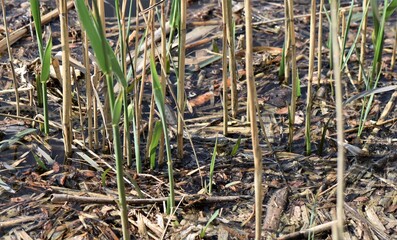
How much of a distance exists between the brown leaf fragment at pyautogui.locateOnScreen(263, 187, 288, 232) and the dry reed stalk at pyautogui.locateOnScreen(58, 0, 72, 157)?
685 mm

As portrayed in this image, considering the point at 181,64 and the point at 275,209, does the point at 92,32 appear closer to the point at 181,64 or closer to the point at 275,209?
the point at 181,64

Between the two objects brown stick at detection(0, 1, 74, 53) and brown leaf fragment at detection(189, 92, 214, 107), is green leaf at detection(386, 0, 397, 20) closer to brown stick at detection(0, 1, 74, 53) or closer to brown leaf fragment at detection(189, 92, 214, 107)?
brown leaf fragment at detection(189, 92, 214, 107)

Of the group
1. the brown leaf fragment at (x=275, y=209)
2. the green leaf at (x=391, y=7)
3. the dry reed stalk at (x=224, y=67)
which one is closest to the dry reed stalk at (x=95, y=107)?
the dry reed stalk at (x=224, y=67)

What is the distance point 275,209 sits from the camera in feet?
6.62

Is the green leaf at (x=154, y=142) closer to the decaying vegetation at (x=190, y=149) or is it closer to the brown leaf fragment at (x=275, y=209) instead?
the decaying vegetation at (x=190, y=149)

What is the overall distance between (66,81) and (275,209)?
74 cm

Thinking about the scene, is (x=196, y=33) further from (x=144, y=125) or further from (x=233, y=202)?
(x=233, y=202)

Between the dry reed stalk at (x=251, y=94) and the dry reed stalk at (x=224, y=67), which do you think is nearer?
the dry reed stalk at (x=251, y=94)

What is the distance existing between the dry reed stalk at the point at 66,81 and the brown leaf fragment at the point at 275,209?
68 centimetres

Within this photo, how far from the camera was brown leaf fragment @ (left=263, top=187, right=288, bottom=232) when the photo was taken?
1.96 meters

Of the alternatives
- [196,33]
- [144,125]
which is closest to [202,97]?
[144,125]

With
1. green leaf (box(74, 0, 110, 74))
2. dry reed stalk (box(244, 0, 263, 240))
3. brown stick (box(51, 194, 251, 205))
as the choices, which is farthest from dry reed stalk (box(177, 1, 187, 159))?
green leaf (box(74, 0, 110, 74))

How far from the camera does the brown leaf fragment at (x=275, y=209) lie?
A: 6.41 ft

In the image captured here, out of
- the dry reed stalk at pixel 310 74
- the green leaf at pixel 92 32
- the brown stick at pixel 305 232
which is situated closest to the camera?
the green leaf at pixel 92 32
